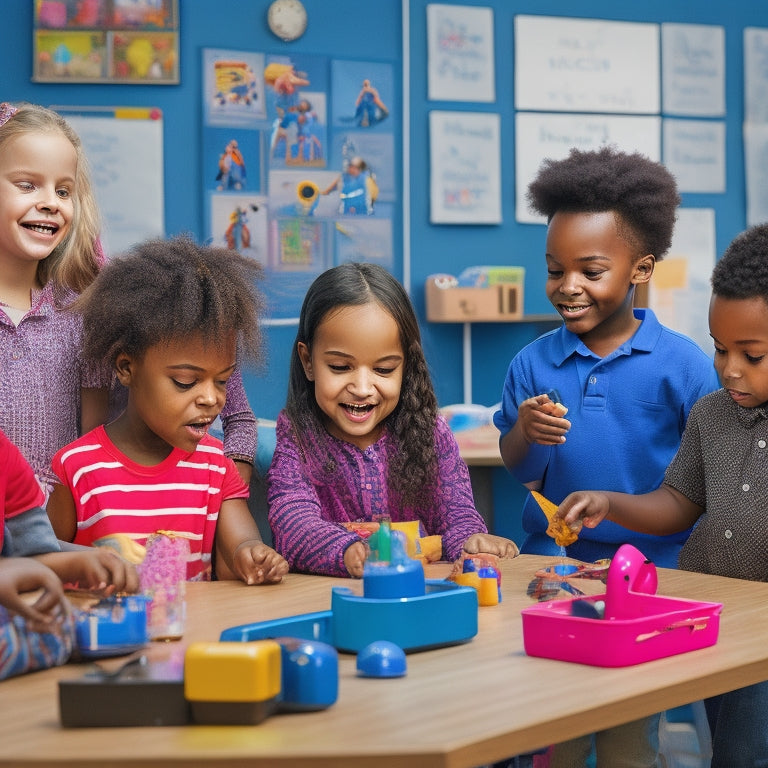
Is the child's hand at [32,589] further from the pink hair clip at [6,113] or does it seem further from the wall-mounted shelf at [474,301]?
the wall-mounted shelf at [474,301]

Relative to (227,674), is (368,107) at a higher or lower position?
higher

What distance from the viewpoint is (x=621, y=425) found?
2.23 meters

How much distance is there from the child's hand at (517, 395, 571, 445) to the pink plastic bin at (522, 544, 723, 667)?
27.0 inches

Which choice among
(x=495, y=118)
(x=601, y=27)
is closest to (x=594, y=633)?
(x=495, y=118)

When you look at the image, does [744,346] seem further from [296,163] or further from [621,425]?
[296,163]

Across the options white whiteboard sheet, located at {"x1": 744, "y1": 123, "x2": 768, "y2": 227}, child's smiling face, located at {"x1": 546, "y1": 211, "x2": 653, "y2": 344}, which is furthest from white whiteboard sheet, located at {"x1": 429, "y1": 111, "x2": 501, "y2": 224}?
child's smiling face, located at {"x1": 546, "y1": 211, "x2": 653, "y2": 344}

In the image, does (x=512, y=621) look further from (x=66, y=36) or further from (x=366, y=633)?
(x=66, y=36)

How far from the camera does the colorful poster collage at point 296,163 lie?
16.8 feet

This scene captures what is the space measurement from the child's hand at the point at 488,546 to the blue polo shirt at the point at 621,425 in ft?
1.38

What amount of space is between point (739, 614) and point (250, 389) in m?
3.72

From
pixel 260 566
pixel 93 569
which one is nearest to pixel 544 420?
pixel 260 566

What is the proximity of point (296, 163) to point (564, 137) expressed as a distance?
137 centimetres

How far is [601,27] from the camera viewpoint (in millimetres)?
5621

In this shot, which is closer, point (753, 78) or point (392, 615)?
point (392, 615)
